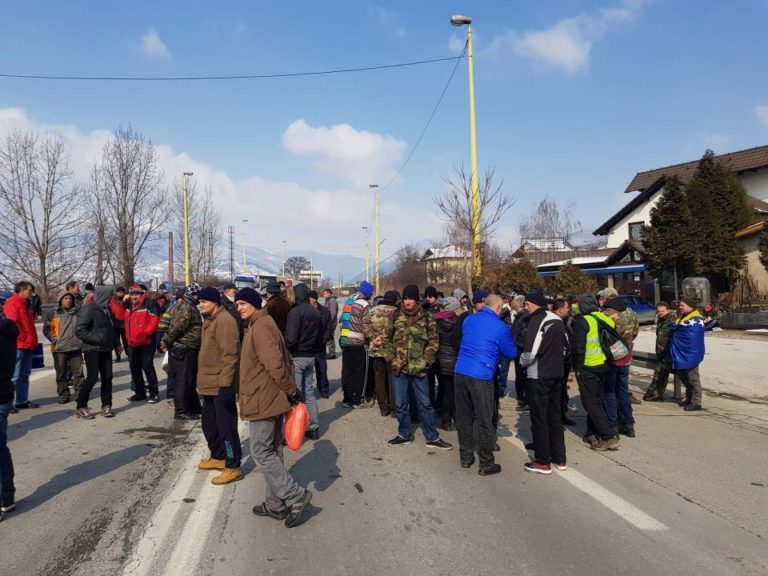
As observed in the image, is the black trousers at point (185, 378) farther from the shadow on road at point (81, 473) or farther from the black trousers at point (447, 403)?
the black trousers at point (447, 403)

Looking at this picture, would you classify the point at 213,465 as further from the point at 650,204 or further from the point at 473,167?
the point at 650,204

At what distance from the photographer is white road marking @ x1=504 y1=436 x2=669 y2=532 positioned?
176 inches

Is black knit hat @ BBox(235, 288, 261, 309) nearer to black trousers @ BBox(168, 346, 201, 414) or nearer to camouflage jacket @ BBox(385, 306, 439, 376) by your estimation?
camouflage jacket @ BBox(385, 306, 439, 376)

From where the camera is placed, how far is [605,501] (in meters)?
4.98

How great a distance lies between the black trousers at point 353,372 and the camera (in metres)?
9.16

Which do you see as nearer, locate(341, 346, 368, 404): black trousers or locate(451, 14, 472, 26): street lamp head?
locate(341, 346, 368, 404): black trousers

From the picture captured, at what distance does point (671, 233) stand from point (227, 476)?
83.2 ft

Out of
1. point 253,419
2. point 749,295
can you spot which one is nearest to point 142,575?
point 253,419

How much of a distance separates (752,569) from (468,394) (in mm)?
2832

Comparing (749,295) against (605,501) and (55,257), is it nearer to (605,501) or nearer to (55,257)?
(605,501)

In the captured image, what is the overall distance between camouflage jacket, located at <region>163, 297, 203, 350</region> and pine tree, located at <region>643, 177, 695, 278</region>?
23.9m

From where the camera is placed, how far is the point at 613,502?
195 inches

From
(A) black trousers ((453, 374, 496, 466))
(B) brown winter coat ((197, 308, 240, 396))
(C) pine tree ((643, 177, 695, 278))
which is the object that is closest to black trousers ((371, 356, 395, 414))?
(A) black trousers ((453, 374, 496, 466))

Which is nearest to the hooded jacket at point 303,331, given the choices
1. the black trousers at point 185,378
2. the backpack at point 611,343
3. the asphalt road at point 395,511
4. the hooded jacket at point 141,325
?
the asphalt road at point 395,511
